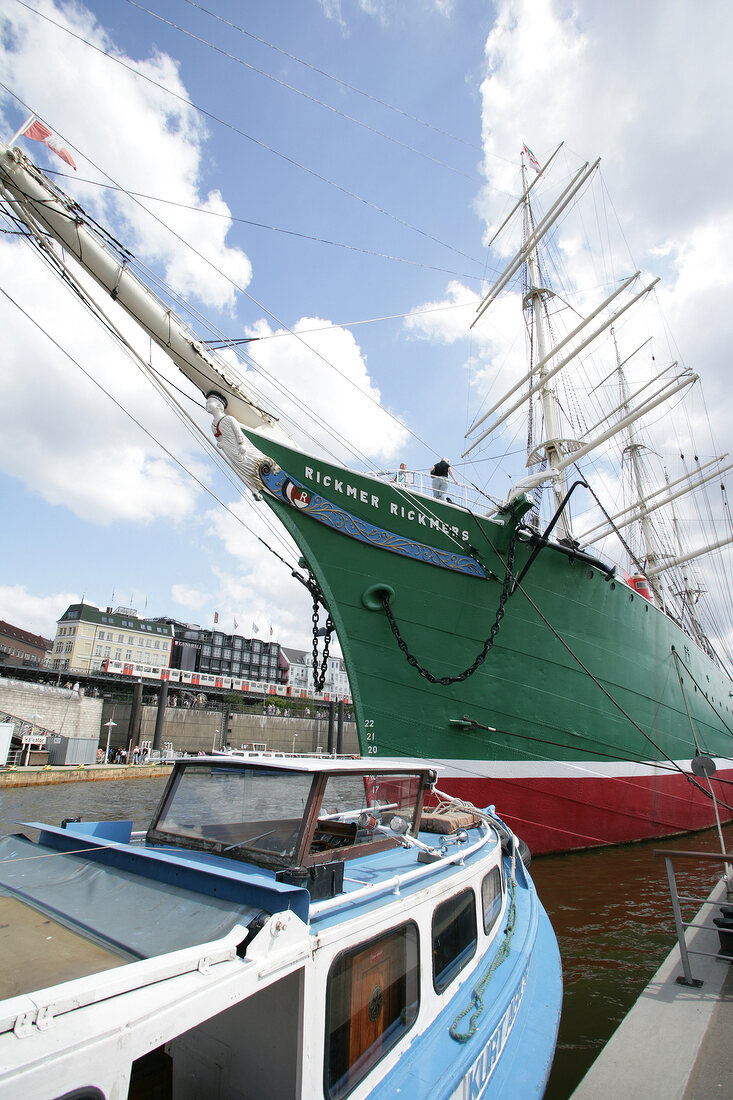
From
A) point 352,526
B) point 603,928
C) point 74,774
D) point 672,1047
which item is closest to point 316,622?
point 352,526

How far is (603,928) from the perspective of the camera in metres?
7.57

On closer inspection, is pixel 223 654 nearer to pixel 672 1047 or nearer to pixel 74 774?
pixel 74 774

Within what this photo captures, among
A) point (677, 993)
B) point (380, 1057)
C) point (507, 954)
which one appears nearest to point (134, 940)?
point (380, 1057)

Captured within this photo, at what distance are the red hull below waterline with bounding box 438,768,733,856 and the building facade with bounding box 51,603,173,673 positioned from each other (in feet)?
189

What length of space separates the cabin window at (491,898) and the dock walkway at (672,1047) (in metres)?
0.98

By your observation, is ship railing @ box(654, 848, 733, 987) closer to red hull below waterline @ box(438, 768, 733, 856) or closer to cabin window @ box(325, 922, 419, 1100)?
cabin window @ box(325, 922, 419, 1100)

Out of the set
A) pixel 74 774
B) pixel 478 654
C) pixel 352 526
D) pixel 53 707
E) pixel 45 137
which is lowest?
pixel 74 774

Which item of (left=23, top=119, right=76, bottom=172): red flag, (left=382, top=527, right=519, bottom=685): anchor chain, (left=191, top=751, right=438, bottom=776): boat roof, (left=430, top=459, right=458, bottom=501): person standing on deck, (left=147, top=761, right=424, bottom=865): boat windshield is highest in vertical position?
(left=23, top=119, right=76, bottom=172): red flag

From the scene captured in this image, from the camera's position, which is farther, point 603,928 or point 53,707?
point 53,707

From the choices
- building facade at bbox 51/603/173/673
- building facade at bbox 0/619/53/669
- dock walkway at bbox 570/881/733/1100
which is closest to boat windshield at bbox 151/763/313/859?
dock walkway at bbox 570/881/733/1100

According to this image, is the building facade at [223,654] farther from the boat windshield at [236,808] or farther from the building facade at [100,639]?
→ the boat windshield at [236,808]

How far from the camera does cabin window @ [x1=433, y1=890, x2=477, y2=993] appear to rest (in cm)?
328

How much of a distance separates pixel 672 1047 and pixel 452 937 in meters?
1.66

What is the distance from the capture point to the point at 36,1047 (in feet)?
4.11
